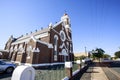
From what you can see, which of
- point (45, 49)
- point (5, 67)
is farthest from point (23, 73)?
point (45, 49)

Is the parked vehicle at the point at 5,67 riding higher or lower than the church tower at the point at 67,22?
lower

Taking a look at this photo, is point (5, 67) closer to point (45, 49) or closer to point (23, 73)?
point (45, 49)

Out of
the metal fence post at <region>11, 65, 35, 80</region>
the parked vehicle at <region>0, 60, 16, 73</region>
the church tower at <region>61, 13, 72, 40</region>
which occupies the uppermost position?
the church tower at <region>61, 13, 72, 40</region>

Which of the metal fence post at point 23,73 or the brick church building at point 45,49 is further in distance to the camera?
the brick church building at point 45,49

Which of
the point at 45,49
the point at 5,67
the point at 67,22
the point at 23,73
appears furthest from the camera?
the point at 67,22

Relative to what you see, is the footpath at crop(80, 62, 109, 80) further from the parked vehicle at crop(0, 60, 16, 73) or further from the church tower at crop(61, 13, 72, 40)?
the church tower at crop(61, 13, 72, 40)

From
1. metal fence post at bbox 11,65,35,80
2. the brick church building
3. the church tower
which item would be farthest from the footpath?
the church tower

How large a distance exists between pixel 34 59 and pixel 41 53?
7.32 ft

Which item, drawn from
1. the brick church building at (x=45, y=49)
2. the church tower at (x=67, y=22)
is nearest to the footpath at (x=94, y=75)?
the brick church building at (x=45, y=49)

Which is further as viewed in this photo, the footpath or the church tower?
the church tower

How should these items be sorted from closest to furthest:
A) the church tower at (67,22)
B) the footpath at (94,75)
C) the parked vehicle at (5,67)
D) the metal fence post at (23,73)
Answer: the metal fence post at (23,73) → the footpath at (94,75) → the parked vehicle at (5,67) → the church tower at (67,22)

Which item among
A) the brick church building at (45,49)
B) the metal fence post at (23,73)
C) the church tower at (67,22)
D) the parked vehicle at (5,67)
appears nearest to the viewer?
the metal fence post at (23,73)

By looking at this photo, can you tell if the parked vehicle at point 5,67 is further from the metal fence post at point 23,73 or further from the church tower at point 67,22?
the church tower at point 67,22

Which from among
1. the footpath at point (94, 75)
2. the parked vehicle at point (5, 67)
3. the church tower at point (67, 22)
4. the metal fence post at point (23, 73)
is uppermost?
the church tower at point (67, 22)
